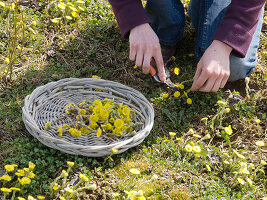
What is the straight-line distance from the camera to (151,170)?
2.23 metres

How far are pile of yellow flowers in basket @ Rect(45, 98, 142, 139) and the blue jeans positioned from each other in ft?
2.85

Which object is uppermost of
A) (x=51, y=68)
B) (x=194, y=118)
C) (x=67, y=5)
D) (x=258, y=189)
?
(x=67, y=5)

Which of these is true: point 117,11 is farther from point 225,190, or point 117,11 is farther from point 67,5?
point 225,190

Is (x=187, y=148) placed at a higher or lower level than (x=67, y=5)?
lower

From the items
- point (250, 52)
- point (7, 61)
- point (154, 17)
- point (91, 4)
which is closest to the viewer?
point (7, 61)

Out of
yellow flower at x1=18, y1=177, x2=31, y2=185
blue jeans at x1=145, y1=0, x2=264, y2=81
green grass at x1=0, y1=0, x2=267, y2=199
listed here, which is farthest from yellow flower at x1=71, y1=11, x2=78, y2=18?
yellow flower at x1=18, y1=177, x2=31, y2=185

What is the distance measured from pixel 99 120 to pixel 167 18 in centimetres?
108

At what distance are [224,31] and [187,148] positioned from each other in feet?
2.64

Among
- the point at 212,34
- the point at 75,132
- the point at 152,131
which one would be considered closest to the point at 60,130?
the point at 75,132

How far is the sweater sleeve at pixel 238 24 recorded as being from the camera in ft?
7.64

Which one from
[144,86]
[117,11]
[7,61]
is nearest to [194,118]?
[144,86]

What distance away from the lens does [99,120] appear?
2340 millimetres

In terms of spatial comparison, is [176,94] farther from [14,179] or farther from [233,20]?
[14,179]

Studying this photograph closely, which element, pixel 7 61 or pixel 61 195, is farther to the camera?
pixel 7 61
